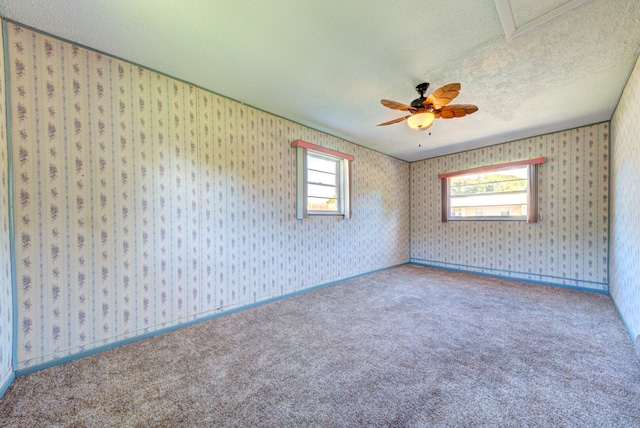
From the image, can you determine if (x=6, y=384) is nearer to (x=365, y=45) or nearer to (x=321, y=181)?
(x=365, y=45)

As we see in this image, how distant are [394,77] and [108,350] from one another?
3.43 meters

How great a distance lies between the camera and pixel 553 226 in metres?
3.82

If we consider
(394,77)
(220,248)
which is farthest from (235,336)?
(394,77)

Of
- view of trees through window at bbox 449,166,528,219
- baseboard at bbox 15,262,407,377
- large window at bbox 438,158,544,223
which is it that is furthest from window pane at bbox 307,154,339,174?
view of trees through window at bbox 449,166,528,219

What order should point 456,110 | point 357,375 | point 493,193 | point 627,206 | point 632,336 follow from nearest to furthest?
point 357,375 → point 632,336 → point 456,110 → point 627,206 → point 493,193

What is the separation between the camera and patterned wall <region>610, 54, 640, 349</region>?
2062mm

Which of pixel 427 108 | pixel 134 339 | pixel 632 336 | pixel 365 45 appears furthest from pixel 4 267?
pixel 632 336

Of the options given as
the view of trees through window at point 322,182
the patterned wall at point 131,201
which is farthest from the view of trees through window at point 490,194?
the patterned wall at point 131,201

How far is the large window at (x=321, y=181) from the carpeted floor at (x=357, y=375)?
62.0 inches

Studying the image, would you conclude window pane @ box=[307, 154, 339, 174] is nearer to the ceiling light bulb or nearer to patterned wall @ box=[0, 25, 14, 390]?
the ceiling light bulb

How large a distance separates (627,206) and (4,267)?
5073 millimetres

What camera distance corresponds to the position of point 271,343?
2.08m

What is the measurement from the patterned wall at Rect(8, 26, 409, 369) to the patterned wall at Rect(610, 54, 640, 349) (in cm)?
330

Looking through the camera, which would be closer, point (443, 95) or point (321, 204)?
point (443, 95)
